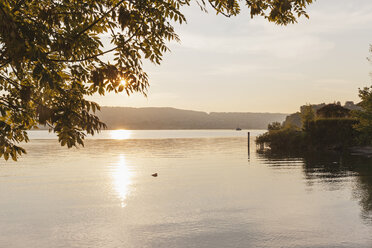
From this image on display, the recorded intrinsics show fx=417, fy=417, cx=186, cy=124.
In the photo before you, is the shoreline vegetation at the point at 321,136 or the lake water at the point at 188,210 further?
the shoreline vegetation at the point at 321,136

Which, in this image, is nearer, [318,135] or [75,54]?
[75,54]

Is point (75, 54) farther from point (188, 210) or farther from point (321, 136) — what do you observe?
Result: point (321, 136)

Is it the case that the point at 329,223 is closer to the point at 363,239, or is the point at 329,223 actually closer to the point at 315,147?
the point at 363,239

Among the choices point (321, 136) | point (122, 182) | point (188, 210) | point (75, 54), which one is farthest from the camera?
point (321, 136)

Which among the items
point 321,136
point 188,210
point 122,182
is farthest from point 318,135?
point 188,210

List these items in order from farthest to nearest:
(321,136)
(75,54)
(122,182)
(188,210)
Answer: (321,136), (122,182), (188,210), (75,54)

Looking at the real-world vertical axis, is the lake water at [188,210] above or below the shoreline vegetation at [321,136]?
below

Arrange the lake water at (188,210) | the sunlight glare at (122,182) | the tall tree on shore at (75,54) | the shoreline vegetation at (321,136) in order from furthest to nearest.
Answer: the shoreline vegetation at (321,136) < the sunlight glare at (122,182) < the lake water at (188,210) < the tall tree on shore at (75,54)

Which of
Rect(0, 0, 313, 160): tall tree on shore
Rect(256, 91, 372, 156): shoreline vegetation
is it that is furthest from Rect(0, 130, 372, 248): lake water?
Rect(256, 91, 372, 156): shoreline vegetation

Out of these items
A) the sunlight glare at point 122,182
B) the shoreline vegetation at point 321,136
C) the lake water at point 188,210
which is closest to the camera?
the lake water at point 188,210

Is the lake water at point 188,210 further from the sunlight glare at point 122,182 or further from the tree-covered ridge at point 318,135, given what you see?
the tree-covered ridge at point 318,135

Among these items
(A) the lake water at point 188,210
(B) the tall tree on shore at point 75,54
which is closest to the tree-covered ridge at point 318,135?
(A) the lake water at point 188,210

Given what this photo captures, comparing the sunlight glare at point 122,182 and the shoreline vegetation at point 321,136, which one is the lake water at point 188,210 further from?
the shoreline vegetation at point 321,136

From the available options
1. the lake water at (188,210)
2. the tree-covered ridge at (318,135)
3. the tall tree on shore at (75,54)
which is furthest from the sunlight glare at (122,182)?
the tree-covered ridge at (318,135)
